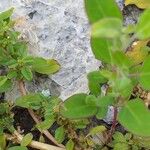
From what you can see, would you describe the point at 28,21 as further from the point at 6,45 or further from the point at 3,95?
the point at 3,95

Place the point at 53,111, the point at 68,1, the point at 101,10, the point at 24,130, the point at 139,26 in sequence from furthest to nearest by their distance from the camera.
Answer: the point at 68,1, the point at 24,130, the point at 53,111, the point at 101,10, the point at 139,26

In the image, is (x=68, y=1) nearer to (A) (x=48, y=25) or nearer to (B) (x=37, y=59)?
(A) (x=48, y=25)

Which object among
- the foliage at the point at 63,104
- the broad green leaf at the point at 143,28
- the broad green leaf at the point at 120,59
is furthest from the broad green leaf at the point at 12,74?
the broad green leaf at the point at 143,28

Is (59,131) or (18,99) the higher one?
(18,99)

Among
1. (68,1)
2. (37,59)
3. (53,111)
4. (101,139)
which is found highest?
(68,1)

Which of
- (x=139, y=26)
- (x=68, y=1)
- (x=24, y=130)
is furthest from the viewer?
(x=68, y=1)

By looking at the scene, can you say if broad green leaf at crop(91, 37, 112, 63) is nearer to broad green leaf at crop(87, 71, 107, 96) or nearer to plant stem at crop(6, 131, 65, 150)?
broad green leaf at crop(87, 71, 107, 96)

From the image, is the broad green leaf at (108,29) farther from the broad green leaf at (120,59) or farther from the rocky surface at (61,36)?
the rocky surface at (61,36)

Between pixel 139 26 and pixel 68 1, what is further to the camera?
pixel 68 1

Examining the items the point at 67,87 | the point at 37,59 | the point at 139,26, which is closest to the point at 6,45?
the point at 37,59
